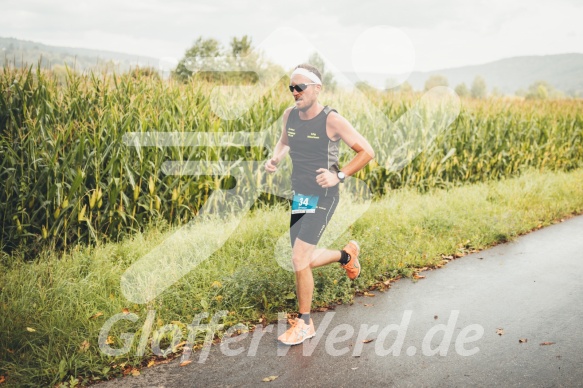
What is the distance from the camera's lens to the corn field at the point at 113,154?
6.75 meters

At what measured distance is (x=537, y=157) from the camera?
15578 millimetres

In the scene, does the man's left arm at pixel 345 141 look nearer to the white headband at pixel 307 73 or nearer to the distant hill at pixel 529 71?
the white headband at pixel 307 73

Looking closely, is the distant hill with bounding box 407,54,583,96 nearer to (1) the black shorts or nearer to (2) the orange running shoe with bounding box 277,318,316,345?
(1) the black shorts

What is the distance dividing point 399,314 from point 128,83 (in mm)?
5681

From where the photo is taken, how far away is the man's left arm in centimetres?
448

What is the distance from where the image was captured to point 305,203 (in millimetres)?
4730

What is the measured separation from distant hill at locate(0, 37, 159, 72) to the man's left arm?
206 inches

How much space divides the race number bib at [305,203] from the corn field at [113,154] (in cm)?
333

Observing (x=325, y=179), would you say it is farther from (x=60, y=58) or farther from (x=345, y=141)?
(x=60, y=58)

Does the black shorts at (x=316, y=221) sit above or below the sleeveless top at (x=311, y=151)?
below

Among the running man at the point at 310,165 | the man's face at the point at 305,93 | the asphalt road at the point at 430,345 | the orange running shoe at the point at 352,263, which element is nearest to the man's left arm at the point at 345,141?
the running man at the point at 310,165

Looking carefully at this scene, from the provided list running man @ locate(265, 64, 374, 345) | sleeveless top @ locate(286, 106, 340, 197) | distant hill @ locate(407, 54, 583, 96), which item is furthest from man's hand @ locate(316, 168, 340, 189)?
distant hill @ locate(407, 54, 583, 96)

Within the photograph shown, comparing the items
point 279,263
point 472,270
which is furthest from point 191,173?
point 472,270

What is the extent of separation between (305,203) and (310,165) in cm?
34
